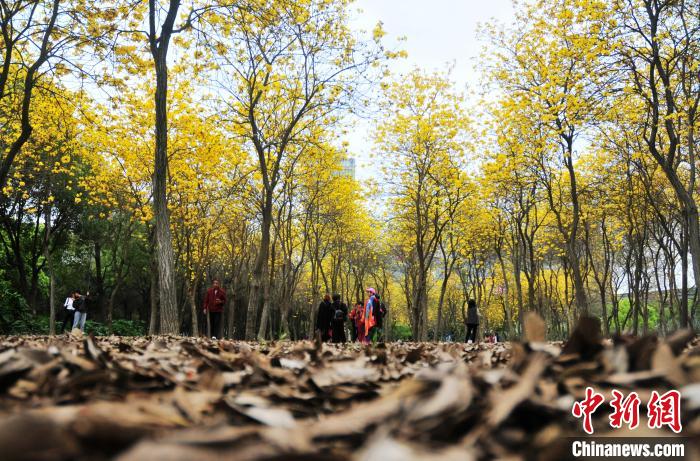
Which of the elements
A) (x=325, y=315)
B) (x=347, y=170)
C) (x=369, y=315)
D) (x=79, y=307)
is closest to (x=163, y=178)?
(x=325, y=315)

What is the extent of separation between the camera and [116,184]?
2388 centimetres

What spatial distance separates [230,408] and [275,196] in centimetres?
2484

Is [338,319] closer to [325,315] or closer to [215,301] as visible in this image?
[325,315]

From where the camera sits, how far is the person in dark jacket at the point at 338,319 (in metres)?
15.9

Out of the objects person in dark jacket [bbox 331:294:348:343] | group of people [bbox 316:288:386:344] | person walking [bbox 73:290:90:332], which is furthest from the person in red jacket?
person walking [bbox 73:290:90:332]

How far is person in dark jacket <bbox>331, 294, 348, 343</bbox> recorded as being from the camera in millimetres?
15945

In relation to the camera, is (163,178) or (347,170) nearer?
(163,178)

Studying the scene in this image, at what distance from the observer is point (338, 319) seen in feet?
52.2

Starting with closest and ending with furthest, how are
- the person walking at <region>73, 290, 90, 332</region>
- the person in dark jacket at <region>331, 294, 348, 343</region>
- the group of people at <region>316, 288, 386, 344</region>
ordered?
the group of people at <region>316, 288, 386, 344</region>
the person in dark jacket at <region>331, 294, 348, 343</region>
the person walking at <region>73, 290, 90, 332</region>

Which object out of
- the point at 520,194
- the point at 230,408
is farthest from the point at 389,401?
the point at 520,194

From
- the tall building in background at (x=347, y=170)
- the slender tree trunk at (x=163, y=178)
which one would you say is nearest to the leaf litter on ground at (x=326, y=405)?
the slender tree trunk at (x=163, y=178)

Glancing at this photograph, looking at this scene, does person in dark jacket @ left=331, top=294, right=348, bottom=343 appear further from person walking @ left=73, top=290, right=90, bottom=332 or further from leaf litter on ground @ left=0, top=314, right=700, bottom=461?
leaf litter on ground @ left=0, top=314, right=700, bottom=461

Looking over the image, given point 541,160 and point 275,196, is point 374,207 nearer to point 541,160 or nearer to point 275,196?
point 275,196

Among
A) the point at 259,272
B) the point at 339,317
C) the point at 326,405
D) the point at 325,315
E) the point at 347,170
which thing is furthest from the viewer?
the point at 347,170
